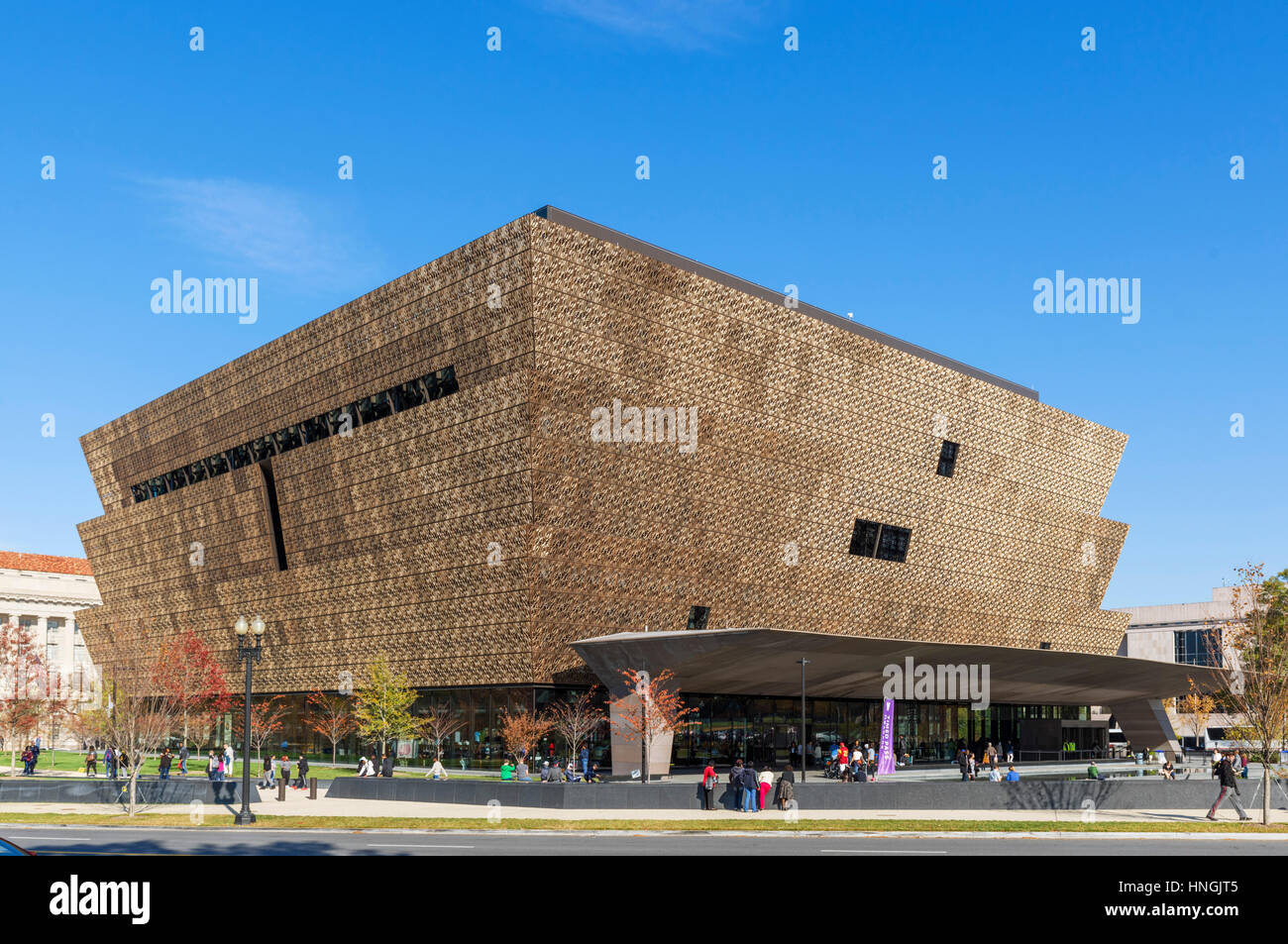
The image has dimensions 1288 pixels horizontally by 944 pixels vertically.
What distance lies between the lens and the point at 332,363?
55.9 m

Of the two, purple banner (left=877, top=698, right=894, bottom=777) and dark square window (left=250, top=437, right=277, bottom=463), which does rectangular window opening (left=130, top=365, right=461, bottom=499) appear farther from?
purple banner (left=877, top=698, right=894, bottom=777)

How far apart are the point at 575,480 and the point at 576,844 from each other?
965 inches

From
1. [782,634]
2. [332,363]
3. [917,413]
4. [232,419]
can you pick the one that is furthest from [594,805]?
[232,419]

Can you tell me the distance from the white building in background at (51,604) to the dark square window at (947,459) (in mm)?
88907

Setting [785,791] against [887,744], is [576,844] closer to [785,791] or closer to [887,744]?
[785,791]

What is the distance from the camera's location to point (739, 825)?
2711 cm

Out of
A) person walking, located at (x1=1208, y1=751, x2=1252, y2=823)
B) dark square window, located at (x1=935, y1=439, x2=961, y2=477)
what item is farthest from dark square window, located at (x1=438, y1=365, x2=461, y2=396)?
person walking, located at (x1=1208, y1=751, x2=1252, y2=823)

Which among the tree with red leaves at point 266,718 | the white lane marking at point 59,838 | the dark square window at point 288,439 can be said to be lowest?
the tree with red leaves at point 266,718

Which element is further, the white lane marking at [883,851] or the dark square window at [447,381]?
the dark square window at [447,381]

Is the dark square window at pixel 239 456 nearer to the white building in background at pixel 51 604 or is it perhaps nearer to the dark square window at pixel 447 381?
the dark square window at pixel 447 381

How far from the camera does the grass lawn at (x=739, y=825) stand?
85.7ft

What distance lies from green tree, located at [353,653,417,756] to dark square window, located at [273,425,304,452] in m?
14.0

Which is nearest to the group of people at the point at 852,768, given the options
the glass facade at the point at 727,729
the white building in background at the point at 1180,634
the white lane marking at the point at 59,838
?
the glass facade at the point at 727,729

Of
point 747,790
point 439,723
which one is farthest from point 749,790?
point 439,723
